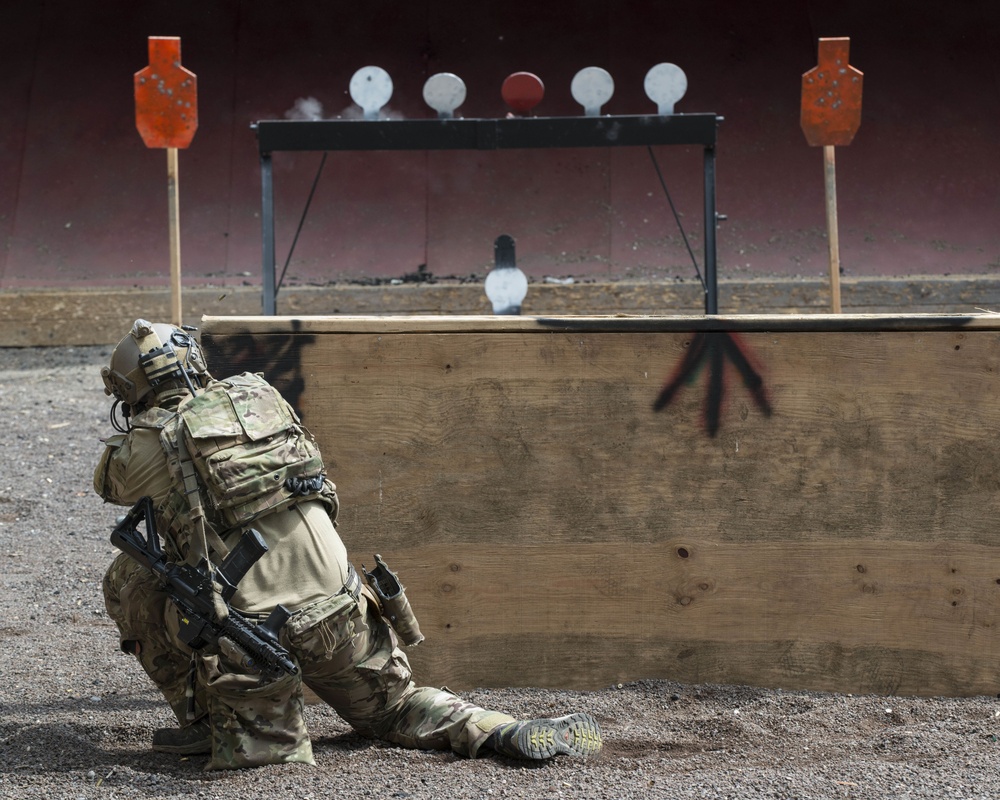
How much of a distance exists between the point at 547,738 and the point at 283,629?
656mm

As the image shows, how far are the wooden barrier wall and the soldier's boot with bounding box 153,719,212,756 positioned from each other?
629 millimetres

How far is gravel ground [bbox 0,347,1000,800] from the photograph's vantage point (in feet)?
8.53

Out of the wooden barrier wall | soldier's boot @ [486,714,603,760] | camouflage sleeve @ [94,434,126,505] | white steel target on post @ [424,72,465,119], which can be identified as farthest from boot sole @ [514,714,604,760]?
white steel target on post @ [424,72,465,119]

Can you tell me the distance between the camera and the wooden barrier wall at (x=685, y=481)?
3232 millimetres

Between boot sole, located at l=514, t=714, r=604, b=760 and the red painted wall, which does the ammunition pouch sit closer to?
boot sole, located at l=514, t=714, r=604, b=760

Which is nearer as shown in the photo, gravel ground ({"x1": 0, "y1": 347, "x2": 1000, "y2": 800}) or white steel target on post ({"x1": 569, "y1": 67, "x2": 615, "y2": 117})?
gravel ground ({"x1": 0, "y1": 347, "x2": 1000, "y2": 800})

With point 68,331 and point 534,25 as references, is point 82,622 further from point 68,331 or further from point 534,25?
point 534,25

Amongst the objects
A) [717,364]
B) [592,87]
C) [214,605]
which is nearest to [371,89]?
[592,87]

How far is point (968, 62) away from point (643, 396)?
7651 millimetres

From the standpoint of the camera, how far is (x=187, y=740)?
2912 millimetres

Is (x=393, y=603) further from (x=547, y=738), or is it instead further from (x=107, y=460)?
(x=107, y=460)

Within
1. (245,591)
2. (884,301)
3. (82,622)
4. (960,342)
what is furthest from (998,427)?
(884,301)

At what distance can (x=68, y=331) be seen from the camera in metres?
8.29

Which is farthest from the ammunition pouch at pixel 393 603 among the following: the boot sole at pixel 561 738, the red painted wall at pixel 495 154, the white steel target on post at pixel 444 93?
the red painted wall at pixel 495 154
